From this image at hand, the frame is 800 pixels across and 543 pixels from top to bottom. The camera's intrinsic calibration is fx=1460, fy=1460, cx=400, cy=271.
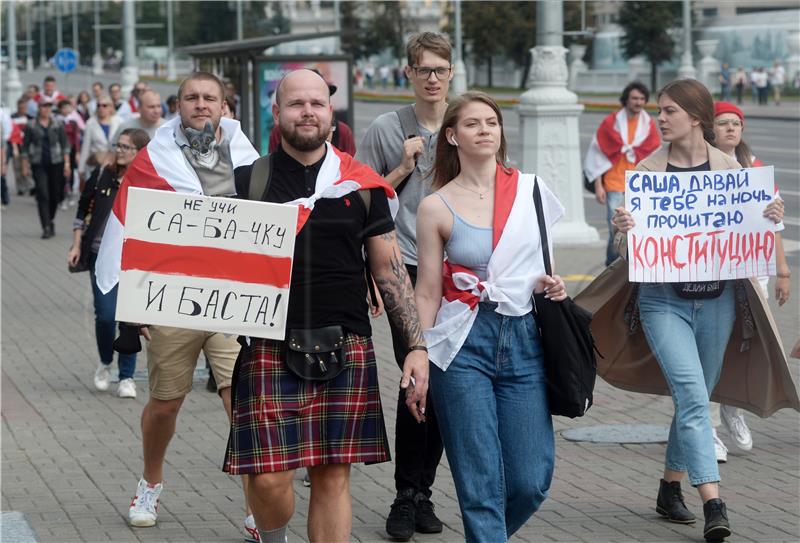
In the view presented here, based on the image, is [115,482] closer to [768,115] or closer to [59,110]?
[59,110]

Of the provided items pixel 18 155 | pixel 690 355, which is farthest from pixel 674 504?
pixel 18 155

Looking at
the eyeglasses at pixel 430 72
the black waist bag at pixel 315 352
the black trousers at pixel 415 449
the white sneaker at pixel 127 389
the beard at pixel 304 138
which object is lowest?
the white sneaker at pixel 127 389

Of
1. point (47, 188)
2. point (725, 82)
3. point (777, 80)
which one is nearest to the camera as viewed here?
point (47, 188)

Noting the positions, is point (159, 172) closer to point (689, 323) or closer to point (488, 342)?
point (488, 342)

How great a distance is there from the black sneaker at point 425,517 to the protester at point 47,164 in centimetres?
1390

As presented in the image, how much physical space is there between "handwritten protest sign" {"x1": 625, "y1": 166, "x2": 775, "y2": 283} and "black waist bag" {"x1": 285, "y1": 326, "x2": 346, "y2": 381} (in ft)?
5.65

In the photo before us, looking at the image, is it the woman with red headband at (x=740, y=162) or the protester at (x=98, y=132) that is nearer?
the woman with red headband at (x=740, y=162)

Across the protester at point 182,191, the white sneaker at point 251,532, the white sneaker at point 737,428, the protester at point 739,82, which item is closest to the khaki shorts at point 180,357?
the protester at point 182,191

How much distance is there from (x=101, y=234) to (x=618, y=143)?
5.91m

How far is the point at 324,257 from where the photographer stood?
15.2 ft

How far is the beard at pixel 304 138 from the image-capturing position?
461cm

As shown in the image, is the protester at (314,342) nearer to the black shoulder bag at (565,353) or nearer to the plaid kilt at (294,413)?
the plaid kilt at (294,413)

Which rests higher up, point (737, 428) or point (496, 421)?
point (496, 421)

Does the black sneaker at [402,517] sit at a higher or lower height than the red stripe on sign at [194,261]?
lower
